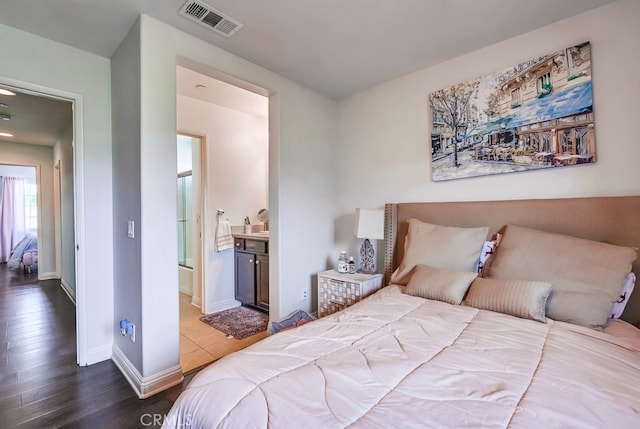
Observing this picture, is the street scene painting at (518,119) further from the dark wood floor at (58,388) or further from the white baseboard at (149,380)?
the dark wood floor at (58,388)

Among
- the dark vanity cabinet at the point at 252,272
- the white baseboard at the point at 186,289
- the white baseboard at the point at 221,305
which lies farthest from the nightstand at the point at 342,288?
the white baseboard at the point at 186,289

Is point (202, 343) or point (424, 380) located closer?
point (424, 380)

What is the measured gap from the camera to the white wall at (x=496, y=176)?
5.76 ft

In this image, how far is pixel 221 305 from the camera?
359 cm

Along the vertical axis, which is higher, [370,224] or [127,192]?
[127,192]

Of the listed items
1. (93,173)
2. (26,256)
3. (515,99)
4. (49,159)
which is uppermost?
(49,159)

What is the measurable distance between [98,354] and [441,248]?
9.22ft

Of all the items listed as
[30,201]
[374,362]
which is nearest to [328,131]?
[374,362]

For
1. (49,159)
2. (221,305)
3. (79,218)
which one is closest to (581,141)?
(79,218)

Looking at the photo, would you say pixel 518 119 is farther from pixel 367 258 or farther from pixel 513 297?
pixel 367 258

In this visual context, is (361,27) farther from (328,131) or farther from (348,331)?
(348,331)

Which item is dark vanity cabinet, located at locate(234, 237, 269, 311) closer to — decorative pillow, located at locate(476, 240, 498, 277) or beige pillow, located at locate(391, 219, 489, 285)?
beige pillow, located at locate(391, 219, 489, 285)

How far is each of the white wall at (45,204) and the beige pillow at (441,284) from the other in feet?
21.5

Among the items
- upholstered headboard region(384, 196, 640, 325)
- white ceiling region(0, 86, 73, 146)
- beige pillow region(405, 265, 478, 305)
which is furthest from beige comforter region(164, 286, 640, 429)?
white ceiling region(0, 86, 73, 146)
